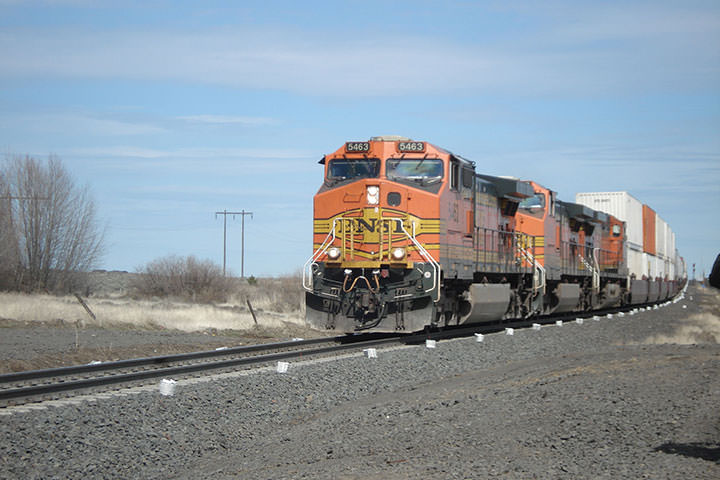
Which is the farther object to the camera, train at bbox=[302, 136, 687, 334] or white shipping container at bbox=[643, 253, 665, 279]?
white shipping container at bbox=[643, 253, 665, 279]

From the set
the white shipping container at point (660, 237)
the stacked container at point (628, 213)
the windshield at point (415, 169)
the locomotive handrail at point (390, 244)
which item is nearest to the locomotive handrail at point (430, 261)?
the locomotive handrail at point (390, 244)

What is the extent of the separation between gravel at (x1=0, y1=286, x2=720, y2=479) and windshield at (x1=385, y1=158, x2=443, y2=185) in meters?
5.34

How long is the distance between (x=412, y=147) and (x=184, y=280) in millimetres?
28306

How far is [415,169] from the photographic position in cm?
1536

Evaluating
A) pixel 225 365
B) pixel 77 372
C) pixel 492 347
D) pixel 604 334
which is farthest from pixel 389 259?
pixel 604 334

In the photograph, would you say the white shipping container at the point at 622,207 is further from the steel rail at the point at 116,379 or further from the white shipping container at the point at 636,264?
the steel rail at the point at 116,379

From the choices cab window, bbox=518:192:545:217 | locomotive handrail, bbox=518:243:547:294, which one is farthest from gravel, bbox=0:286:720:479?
cab window, bbox=518:192:545:217

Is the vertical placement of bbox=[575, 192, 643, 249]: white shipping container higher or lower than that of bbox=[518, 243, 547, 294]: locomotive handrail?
higher

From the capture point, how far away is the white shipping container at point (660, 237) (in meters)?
46.0

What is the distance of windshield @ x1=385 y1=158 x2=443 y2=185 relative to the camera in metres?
15.3

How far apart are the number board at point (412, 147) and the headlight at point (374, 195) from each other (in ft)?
3.29

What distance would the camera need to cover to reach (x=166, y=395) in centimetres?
842

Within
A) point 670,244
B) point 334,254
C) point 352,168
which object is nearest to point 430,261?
point 334,254

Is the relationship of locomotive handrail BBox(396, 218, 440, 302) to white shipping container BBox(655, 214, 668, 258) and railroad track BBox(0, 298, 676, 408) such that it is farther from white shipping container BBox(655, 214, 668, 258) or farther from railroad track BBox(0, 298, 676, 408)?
white shipping container BBox(655, 214, 668, 258)
